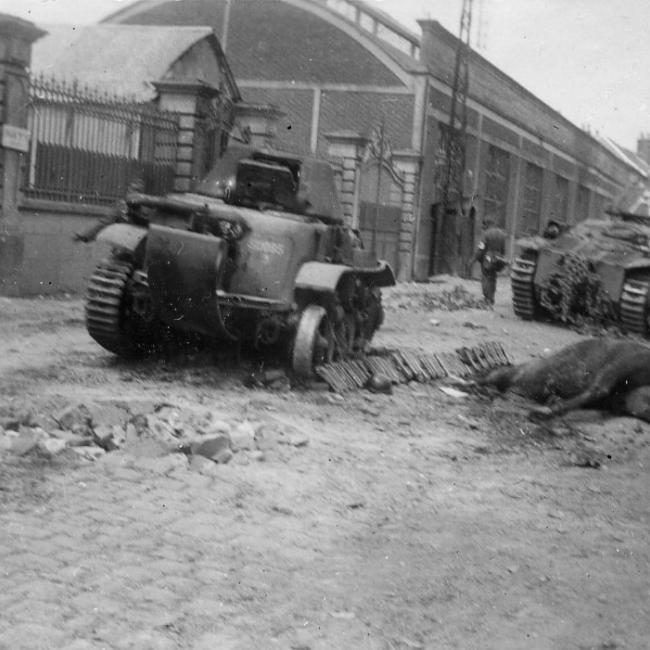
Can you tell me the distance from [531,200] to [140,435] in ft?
105

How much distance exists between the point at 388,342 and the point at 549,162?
2753 centimetres

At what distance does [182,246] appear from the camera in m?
8.17

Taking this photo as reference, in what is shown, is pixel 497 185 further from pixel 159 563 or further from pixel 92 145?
pixel 159 563

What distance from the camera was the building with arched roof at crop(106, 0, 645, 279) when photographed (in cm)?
2442

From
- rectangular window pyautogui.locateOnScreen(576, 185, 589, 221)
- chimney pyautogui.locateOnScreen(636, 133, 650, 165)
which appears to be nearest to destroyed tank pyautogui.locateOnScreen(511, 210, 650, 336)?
rectangular window pyautogui.locateOnScreen(576, 185, 589, 221)

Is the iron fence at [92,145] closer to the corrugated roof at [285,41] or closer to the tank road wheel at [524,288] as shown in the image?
the tank road wheel at [524,288]

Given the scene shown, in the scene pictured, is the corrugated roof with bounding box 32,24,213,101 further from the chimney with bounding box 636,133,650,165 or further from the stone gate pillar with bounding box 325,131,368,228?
the chimney with bounding box 636,133,650,165

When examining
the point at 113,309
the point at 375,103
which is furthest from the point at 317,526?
the point at 375,103

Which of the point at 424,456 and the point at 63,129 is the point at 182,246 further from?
the point at 63,129

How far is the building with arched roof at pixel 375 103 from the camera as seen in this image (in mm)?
24422

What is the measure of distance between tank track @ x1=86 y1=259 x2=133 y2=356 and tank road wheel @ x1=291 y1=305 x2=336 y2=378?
56.1 inches

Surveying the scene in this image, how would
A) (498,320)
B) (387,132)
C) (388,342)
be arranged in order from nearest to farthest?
(388,342), (498,320), (387,132)

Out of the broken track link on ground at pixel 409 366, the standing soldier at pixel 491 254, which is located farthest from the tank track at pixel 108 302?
the standing soldier at pixel 491 254

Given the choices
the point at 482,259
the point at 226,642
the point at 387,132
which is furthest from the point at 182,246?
the point at 387,132
